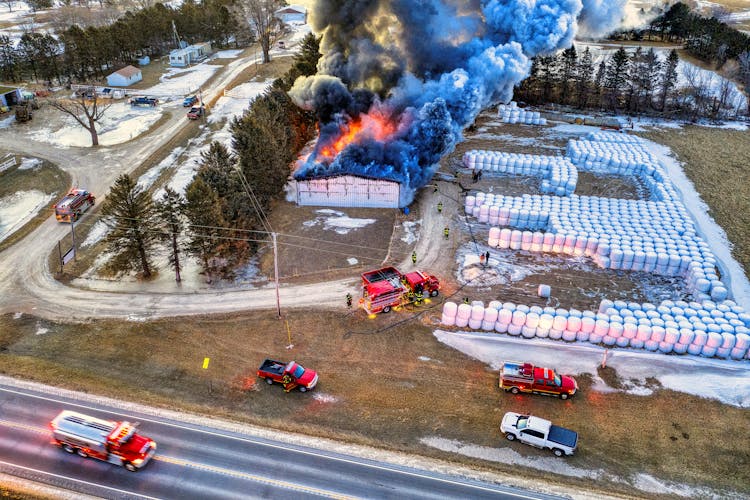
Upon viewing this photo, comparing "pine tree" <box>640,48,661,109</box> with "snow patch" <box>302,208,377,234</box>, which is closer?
"snow patch" <box>302,208,377,234</box>

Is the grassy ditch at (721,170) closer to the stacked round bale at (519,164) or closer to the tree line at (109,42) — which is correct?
the stacked round bale at (519,164)

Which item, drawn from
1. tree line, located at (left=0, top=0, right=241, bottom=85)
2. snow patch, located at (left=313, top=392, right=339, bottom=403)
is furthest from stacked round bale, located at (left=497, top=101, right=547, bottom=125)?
tree line, located at (left=0, top=0, right=241, bottom=85)

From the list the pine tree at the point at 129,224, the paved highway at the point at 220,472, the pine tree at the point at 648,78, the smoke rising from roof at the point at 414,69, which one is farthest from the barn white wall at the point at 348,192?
the pine tree at the point at 648,78

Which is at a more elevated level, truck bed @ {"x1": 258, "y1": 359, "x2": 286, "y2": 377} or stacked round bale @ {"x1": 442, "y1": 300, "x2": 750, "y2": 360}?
stacked round bale @ {"x1": 442, "y1": 300, "x2": 750, "y2": 360}

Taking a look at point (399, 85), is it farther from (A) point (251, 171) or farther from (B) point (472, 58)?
(A) point (251, 171)

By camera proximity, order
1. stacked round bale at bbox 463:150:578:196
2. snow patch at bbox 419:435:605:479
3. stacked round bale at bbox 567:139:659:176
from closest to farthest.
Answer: snow patch at bbox 419:435:605:479, stacked round bale at bbox 463:150:578:196, stacked round bale at bbox 567:139:659:176

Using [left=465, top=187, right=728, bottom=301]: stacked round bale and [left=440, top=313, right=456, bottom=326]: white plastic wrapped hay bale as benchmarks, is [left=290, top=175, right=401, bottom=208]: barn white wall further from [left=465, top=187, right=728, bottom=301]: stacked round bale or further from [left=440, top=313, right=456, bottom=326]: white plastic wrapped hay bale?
[left=440, top=313, right=456, bottom=326]: white plastic wrapped hay bale

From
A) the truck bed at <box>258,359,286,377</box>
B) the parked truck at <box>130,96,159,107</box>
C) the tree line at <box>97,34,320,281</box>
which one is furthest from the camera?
the parked truck at <box>130,96,159,107</box>
